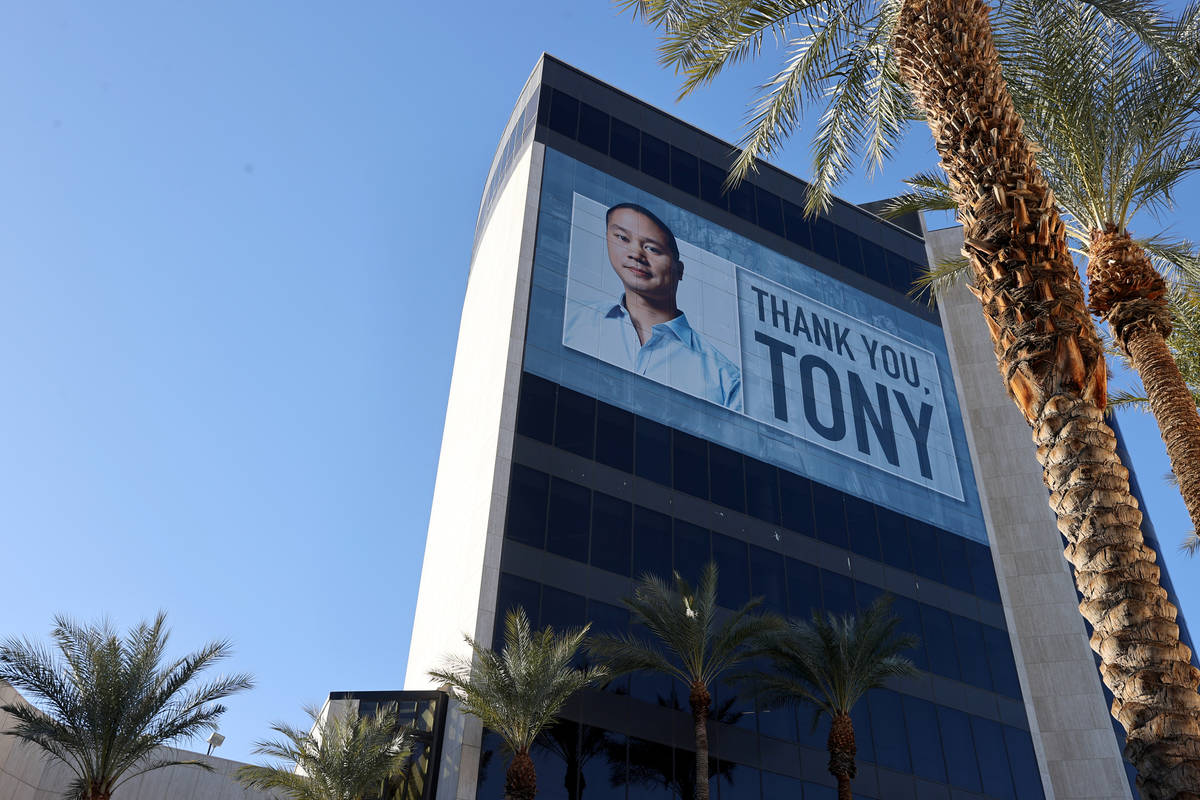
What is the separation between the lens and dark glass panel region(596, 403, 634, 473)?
102ft

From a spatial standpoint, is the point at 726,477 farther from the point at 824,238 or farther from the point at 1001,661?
the point at 824,238

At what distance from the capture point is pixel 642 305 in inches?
1380

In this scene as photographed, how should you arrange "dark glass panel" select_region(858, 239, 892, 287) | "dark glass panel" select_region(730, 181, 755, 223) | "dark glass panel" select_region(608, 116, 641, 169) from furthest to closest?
"dark glass panel" select_region(858, 239, 892, 287) → "dark glass panel" select_region(730, 181, 755, 223) → "dark glass panel" select_region(608, 116, 641, 169)

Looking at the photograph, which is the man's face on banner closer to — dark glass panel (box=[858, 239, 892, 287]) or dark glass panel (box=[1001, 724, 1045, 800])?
dark glass panel (box=[858, 239, 892, 287])

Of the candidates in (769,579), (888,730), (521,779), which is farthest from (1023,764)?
(521,779)

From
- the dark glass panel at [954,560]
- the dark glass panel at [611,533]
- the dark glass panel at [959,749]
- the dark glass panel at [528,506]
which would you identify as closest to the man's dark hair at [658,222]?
the dark glass panel at [611,533]

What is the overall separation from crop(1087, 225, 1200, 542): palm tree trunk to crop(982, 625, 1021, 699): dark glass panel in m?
23.8

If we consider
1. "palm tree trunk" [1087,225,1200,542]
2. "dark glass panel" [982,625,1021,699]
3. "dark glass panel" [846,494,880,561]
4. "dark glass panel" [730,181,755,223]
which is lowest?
"palm tree trunk" [1087,225,1200,542]

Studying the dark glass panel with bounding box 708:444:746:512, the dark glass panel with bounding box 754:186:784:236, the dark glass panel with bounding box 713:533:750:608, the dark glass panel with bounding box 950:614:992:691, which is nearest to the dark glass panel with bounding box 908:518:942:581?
the dark glass panel with bounding box 950:614:992:691

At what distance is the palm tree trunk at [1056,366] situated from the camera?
8203mm

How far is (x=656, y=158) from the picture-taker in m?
39.9

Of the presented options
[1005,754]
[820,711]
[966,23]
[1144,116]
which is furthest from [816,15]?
[1005,754]

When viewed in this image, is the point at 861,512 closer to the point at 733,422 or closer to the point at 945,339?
the point at 733,422

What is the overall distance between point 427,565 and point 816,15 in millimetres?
25186
